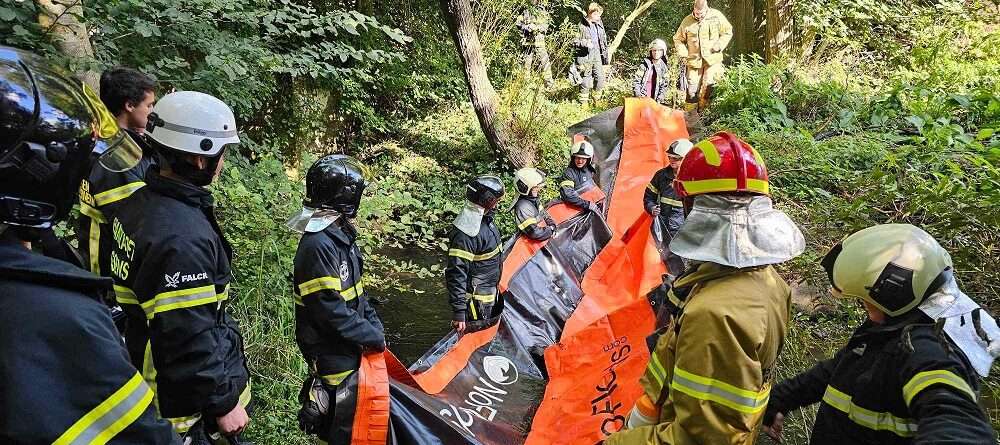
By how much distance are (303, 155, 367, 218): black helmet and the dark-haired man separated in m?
0.70

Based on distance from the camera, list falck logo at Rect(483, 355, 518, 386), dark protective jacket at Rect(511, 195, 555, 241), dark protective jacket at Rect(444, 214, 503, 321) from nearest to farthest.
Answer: falck logo at Rect(483, 355, 518, 386) < dark protective jacket at Rect(444, 214, 503, 321) < dark protective jacket at Rect(511, 195, 555, 241)

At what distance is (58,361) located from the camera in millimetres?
1121

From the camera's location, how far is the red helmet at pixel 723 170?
1.82 metres

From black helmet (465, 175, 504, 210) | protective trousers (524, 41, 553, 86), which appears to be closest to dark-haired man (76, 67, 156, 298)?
black helmet (465, 175, 504, 210)

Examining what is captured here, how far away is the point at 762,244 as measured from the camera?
1.78 metres

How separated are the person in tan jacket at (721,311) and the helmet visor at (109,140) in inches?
65.3

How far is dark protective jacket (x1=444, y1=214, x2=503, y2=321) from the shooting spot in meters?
4.86

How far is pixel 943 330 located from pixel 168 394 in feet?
8.30

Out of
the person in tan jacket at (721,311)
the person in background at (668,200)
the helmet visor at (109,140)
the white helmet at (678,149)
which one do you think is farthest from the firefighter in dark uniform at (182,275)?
the white helmet at (678,149)

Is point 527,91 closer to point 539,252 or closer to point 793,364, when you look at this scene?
point 539,252

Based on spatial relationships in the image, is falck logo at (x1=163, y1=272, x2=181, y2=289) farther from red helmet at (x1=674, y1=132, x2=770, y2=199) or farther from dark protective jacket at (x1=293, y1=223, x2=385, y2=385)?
red helmet at (x1=674, y1=132, x2=770, y2=199)

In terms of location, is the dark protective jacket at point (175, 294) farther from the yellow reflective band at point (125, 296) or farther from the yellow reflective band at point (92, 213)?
the yellow reflective band at point (92, 213)

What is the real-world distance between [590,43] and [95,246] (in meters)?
11.0

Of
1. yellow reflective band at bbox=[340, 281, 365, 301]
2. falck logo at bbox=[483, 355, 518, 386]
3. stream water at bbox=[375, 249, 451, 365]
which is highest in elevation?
yellow reflective band at bbox=[340, 281, 365, 301]
